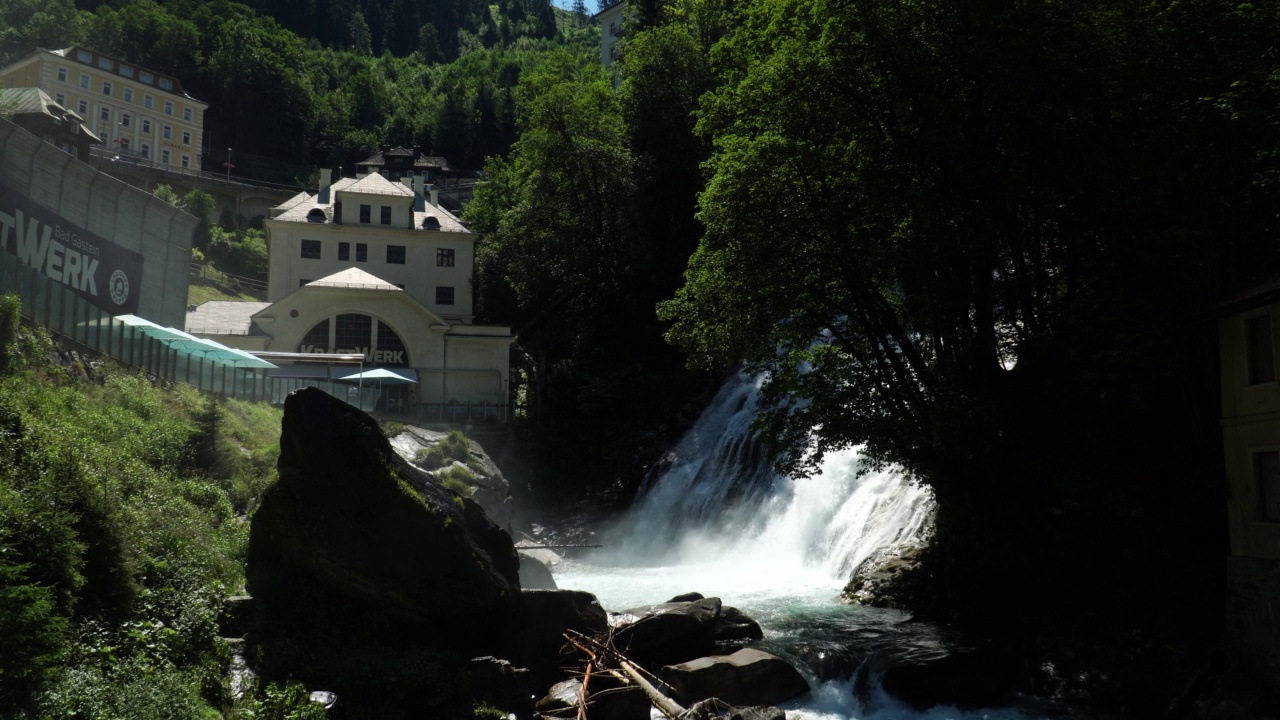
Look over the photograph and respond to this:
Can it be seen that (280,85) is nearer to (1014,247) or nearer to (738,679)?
(1014,247)

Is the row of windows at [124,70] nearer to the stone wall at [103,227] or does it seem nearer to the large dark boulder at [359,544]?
the stone wall at [103,227]

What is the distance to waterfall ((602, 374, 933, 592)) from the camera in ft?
88.6

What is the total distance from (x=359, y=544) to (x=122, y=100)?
315 feet

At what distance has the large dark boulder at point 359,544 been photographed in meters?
16.8

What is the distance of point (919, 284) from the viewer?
894 inches

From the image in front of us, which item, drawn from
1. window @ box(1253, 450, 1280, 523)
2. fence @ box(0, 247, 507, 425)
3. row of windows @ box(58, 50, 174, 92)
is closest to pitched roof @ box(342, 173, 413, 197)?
fence @ box(0, 247, 507, 425)

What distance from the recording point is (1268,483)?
55.6 feet

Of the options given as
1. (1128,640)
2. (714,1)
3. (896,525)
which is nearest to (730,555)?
(896,525)

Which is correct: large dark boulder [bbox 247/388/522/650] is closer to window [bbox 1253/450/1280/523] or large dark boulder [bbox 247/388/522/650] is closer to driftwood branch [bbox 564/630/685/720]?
driftwood branch [bbox 564/630/685/720]

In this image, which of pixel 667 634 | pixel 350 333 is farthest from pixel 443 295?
pixel 667 634

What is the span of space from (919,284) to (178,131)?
99391mm

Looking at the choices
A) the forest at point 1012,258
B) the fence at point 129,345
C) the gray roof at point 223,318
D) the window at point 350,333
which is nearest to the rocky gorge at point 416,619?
the forest at point 1012,258

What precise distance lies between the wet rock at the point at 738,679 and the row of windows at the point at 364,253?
140ft

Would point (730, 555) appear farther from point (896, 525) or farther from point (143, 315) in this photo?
point (143, 315)
